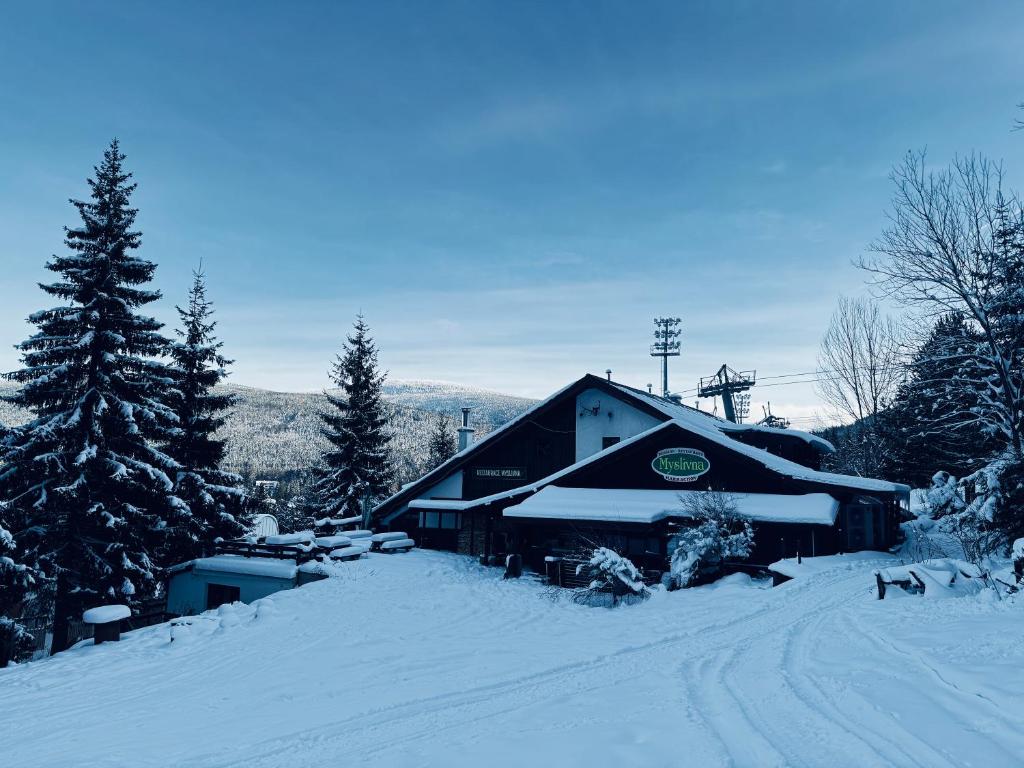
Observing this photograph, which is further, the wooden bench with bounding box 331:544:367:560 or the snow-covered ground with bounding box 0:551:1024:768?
the wooden bench with bounding box 331:544:367:560

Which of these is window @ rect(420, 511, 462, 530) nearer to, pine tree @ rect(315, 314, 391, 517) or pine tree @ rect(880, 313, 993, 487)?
pine tree @ rect(315, 314, 391, 517)

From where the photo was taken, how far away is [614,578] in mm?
15742

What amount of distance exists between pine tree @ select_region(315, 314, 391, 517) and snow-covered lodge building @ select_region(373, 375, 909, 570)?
202 inches

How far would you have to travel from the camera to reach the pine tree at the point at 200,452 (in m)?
24.5

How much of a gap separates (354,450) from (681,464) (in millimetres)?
19958

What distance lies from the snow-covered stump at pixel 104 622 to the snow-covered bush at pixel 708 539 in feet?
48.0

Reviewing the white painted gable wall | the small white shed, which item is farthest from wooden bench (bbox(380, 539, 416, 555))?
the white painted gable wall

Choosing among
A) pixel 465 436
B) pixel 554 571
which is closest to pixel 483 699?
pixel 554 571

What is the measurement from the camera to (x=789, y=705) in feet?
24.1

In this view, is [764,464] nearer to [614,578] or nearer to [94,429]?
[614,578]

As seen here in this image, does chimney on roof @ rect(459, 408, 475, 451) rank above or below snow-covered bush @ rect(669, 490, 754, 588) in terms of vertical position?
above

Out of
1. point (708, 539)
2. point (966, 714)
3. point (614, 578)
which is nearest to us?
point (966, 714)

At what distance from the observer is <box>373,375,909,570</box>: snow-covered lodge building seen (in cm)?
2075

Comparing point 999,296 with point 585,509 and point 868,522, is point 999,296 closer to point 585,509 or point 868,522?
point 868,522
